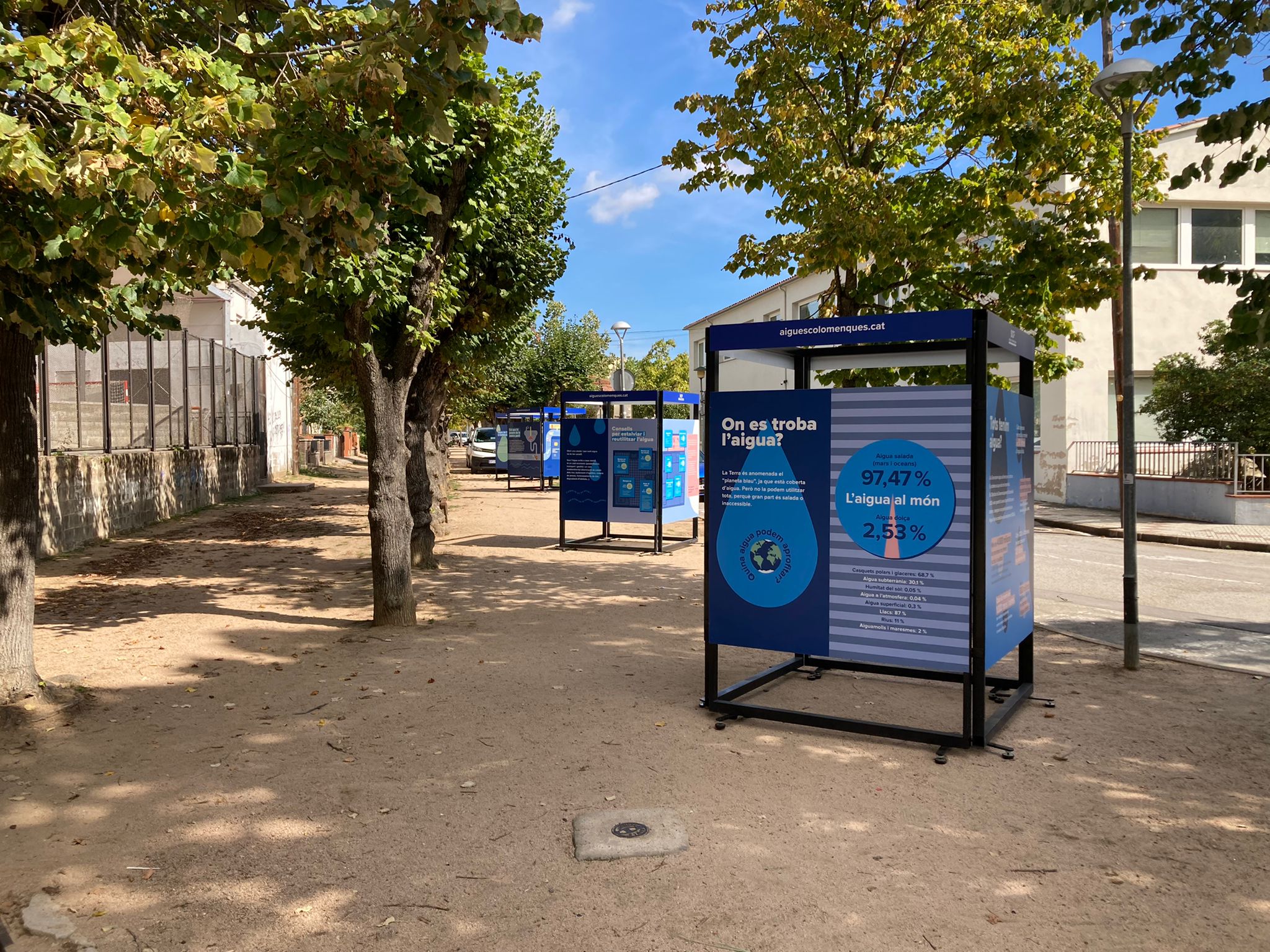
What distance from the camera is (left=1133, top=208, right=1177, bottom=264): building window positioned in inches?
887

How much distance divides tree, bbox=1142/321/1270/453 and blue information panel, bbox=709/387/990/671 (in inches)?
596

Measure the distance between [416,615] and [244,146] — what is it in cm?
525


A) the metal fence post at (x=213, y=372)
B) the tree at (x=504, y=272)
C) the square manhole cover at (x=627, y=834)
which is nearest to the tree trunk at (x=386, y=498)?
the tree at (x=504, y=272)

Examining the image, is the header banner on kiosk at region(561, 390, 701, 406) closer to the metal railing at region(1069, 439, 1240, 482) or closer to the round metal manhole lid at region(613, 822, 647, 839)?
the round metal manhole lid at region(613, 822, 647, 839)

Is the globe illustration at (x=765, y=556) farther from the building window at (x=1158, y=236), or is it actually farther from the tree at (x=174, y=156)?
the building window at (x=1158, y=236)

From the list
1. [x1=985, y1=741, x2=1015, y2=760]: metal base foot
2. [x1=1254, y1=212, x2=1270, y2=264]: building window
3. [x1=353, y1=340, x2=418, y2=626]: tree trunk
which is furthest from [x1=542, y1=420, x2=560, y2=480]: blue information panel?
[x1=985, y1=741, x2=1015, y2=760]: metal base foot

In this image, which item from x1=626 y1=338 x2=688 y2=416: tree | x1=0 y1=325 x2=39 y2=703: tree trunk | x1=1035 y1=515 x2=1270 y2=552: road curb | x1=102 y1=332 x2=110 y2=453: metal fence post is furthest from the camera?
x1=626 y1=338 x2=688 y2=416: tree

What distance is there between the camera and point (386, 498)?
8.47m

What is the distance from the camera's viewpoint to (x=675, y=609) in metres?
9.37

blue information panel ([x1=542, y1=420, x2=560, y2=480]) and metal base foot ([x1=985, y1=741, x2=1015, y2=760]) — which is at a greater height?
blue information panel ([x1=542, y1=420, x2=560, y2=480])

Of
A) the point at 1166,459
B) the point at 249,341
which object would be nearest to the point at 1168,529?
the point at 1166,459

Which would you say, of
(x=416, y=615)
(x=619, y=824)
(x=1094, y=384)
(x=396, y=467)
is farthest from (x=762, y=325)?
(x=1094, y=384)

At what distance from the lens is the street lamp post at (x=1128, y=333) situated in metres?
6.66

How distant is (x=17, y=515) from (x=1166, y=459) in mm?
20253
